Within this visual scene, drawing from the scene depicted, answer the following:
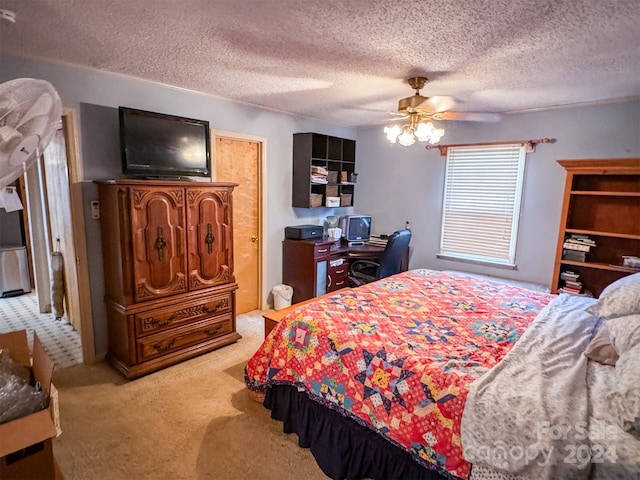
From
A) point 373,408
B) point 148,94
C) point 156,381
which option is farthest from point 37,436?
point 148,94

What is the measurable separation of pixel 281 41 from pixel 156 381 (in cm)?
252

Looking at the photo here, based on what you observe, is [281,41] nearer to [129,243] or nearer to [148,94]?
[148,94]

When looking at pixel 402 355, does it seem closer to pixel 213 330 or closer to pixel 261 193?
pixel 213 330

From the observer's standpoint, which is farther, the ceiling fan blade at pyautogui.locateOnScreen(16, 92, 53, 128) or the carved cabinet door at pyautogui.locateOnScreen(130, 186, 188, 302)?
the carved cabinet door at pyautogui.locateOnScreen(130, 186, 188, 302)

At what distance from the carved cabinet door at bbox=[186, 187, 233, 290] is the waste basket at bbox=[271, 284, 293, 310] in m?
1.00

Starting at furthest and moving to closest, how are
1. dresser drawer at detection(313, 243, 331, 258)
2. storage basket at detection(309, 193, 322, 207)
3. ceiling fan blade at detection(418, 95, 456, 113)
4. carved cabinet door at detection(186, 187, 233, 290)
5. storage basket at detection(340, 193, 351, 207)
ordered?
1. storage basket at detection(340, 193, 351, 207)
2. storage basket at detection(309, 193, 322, 207)
3. dresser drawer at detection(313, 243, 331, 258)
4. carved cabinet door at detection(186, 187, 233, 290)
5. ceiling fan blade at detection(418, 95, 456, 113)

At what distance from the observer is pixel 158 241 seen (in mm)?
2664

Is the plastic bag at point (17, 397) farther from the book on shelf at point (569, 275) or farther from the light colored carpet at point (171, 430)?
the book on shelf at point (569, 275)

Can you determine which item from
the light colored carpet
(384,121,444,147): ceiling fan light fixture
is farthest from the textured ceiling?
the light colored carpet

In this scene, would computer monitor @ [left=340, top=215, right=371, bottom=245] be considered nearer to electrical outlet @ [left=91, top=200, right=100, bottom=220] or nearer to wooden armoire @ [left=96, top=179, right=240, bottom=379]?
wooden armoire @ [left=96, top=179, right=240, bottom=379]

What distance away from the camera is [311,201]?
13.7 feet

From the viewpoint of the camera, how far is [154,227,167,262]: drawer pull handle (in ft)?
8.71

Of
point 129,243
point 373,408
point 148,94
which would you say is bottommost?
point 373,408

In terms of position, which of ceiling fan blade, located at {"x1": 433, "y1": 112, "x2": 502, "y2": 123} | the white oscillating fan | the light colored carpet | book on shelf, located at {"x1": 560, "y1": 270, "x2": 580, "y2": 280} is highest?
ceiling fan blade, located at {"x1": 433, "y1": 112, "x2": 502, "y2": 123}
